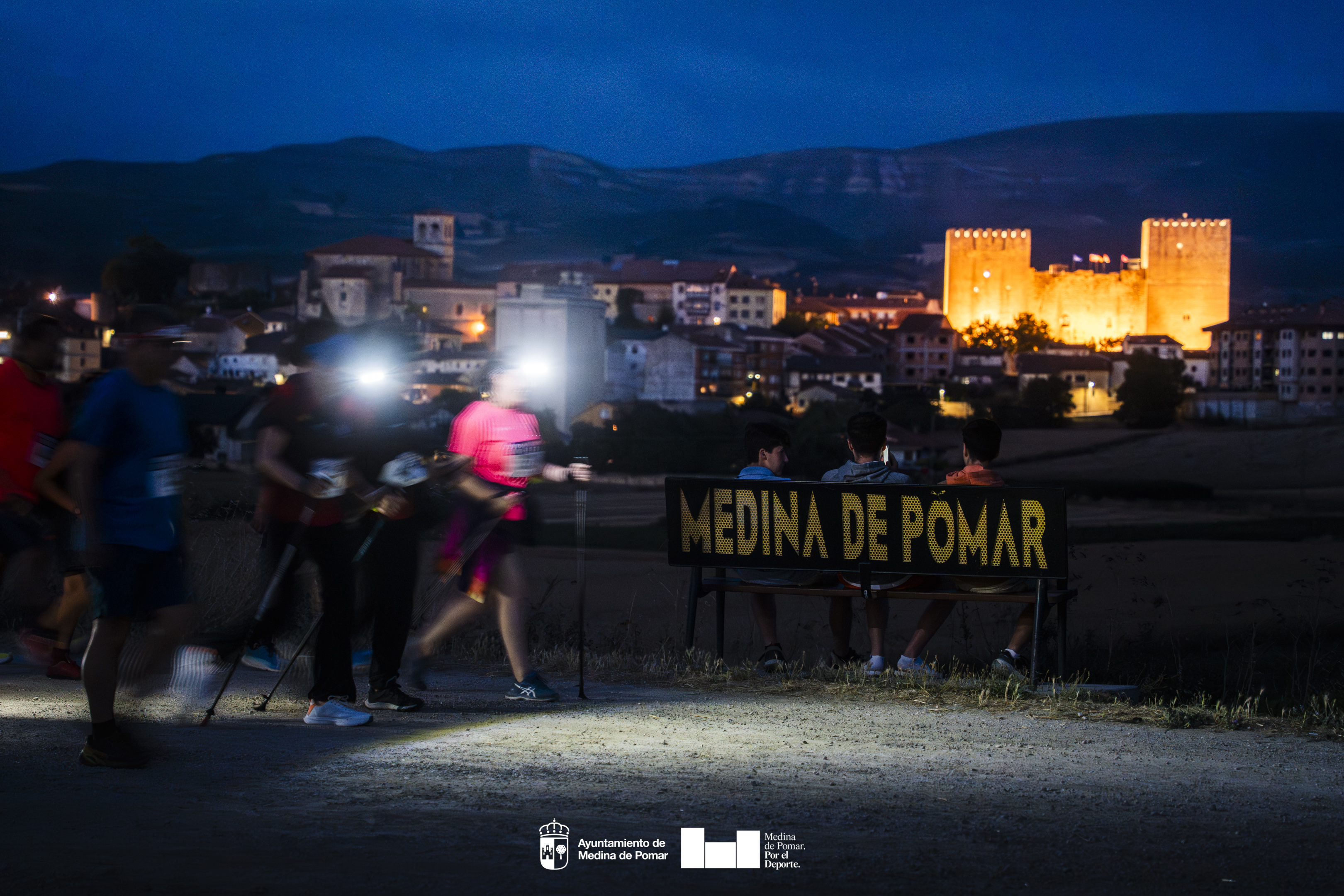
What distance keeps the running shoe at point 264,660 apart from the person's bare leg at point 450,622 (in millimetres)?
1050

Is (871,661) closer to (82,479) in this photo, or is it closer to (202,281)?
(82,479)

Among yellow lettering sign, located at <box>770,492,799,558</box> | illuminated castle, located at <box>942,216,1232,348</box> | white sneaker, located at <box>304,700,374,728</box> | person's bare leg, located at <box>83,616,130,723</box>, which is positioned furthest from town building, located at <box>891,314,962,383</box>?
person's bare leg, located at <box>83,616,130,723</box>

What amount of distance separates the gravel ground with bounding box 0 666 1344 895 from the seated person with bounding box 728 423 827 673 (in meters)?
1.21

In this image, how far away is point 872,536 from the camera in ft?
22.2

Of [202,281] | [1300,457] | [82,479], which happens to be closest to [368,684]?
[82,479]

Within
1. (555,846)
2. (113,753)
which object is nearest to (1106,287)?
(113,753)

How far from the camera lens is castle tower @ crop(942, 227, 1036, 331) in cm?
11400

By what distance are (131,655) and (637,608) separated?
13858 mm

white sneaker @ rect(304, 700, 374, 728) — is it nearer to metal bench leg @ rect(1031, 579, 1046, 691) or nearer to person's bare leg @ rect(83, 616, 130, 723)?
person's bare leg @ rect(83, 616, 130, 723)

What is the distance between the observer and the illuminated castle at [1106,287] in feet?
370

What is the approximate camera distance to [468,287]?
12088 centimetres

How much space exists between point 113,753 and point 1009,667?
4113 millimetres

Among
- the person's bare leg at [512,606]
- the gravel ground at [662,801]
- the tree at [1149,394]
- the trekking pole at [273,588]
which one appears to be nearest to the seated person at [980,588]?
the gravel ground at [662,801]

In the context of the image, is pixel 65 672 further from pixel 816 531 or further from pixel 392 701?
pixel 816 531
